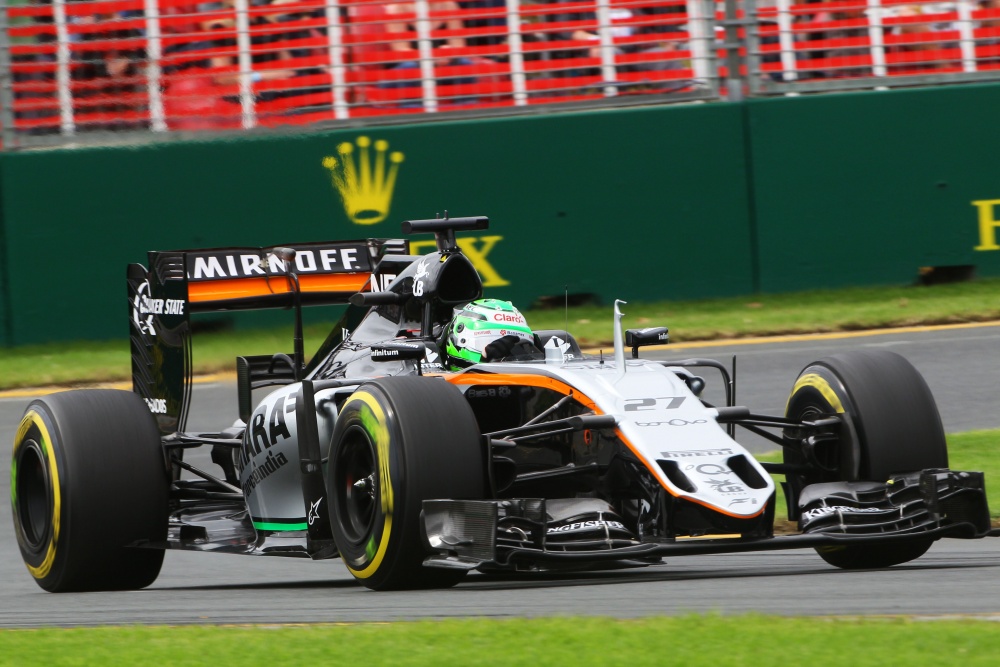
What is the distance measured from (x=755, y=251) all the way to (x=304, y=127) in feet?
14.3

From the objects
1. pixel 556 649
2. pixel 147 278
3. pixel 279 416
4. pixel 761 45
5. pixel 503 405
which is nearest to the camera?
pixel 556 649

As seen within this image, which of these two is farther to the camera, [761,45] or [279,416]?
[761,45]

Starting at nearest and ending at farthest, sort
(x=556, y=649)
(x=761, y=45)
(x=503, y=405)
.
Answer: (x=556, y=649), (x=503, y=405), (x=761, y=45)

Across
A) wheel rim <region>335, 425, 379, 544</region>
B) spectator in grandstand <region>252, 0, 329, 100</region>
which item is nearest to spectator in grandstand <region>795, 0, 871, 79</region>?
spectator in grandstand <region>252, 0, 329, 100</region>

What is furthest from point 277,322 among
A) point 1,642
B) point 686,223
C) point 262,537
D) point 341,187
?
point 1,642

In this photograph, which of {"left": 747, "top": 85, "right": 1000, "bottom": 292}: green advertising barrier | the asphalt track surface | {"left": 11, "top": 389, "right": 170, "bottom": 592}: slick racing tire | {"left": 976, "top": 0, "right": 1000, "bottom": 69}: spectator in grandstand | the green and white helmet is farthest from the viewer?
{"left": 976, "top": 0, "right": 1000, "bottom": 69}: spectator in grandstand

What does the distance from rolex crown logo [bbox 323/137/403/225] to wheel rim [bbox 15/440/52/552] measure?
7.23 metres

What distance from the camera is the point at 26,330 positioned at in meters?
15.4

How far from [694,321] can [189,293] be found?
7.16 m

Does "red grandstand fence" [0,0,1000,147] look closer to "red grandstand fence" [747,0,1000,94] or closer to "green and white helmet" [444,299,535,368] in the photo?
"red grandstand fence" [747,0,1000,94]

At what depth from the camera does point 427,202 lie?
52.5ft

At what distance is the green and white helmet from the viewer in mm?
8188

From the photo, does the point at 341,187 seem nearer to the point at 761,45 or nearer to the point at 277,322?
the point at 277,322

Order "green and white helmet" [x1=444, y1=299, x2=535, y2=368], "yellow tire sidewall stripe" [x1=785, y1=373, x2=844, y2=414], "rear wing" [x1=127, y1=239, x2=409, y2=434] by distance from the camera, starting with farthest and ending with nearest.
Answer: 1. "rear wing" [x1=127, y1=239, x2=409, y2=434]
2. "green and white helmet" [x1=444, y1=299, x2=535, y2=368]
3. "yellow tire sidewall stripe" [x1=785, y1=373, x2=844, y2=414]
